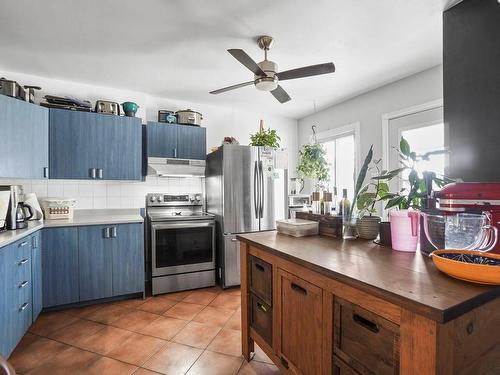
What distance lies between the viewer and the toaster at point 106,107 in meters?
3.07

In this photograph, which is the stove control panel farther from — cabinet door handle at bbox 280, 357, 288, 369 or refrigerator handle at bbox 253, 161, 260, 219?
cabinet door handle at bbox 280, 357, 288, 369

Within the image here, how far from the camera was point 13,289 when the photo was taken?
1931 mm

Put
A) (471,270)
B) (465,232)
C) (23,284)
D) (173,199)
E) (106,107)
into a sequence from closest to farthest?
(471,270) → (465,232) → (23,284) → (106,107) → (173,199)

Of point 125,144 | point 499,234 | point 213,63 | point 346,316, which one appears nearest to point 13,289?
point 125,144

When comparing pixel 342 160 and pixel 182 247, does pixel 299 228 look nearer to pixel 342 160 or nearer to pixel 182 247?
pixel 182 247

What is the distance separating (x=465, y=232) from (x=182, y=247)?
106 inches

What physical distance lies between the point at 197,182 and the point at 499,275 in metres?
3.48

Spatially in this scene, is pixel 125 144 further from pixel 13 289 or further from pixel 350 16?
pixel 350 16

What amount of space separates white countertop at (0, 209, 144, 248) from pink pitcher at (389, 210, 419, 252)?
2.38 m

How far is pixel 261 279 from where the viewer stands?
Answer: 165 cm

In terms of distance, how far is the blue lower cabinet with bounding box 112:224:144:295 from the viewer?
2.81m

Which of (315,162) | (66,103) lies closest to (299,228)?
(315,162)

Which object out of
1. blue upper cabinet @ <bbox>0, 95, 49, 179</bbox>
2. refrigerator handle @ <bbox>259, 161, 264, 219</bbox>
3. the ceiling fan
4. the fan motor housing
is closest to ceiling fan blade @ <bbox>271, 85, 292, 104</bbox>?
the ceiling fan

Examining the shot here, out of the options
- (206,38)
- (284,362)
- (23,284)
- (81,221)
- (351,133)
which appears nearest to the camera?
(284,362)
